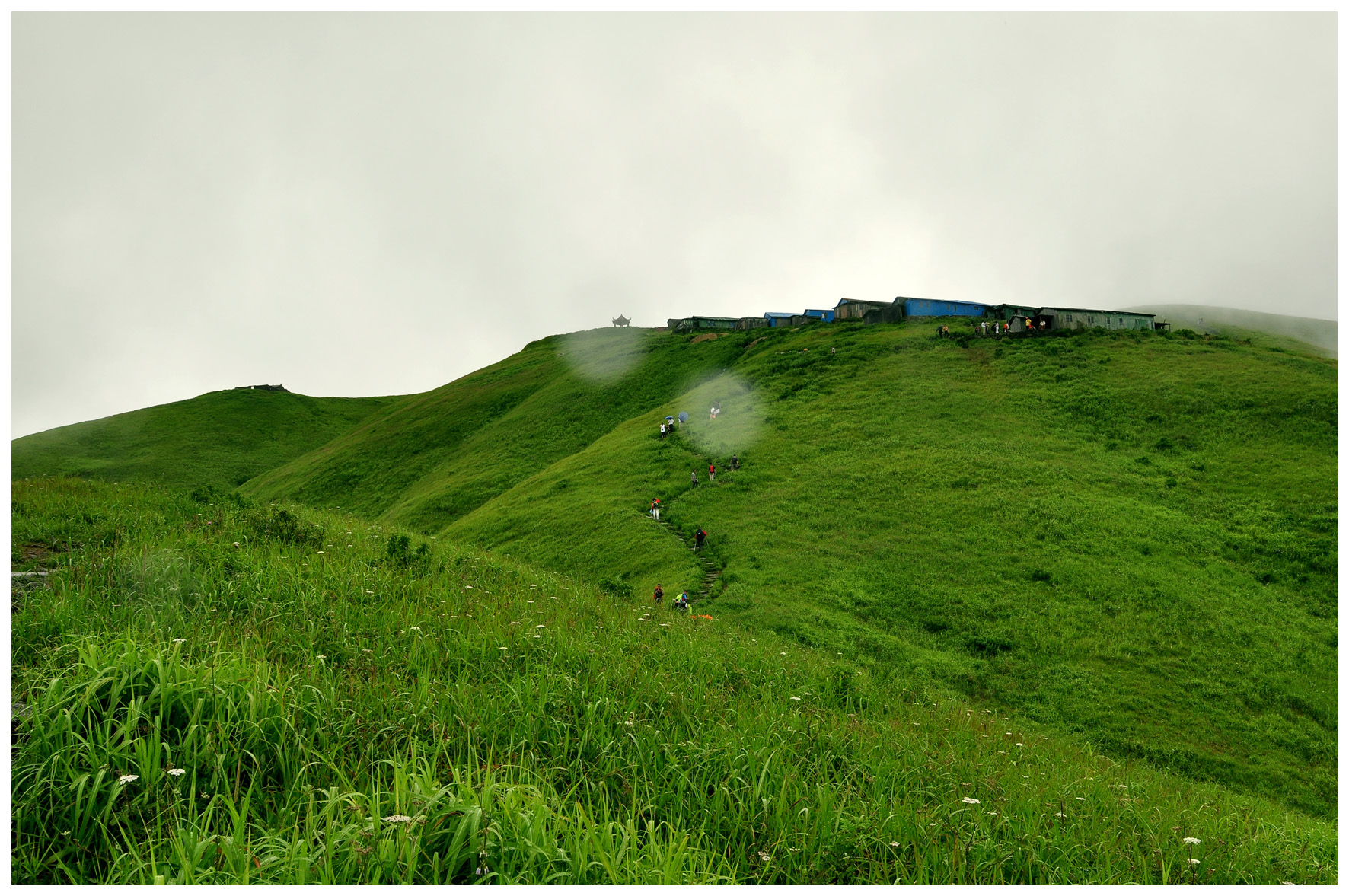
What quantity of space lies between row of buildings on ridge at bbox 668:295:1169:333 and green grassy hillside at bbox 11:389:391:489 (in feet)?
208

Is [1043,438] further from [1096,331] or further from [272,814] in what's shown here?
[272,814]

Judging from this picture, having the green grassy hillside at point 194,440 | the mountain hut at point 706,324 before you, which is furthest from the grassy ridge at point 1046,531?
the green grassy hillside at point 194,440

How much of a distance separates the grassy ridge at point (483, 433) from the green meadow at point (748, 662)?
10.7 metres

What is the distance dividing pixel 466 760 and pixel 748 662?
5.91 meters

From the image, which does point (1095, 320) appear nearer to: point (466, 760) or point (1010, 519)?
point (1010, 519)

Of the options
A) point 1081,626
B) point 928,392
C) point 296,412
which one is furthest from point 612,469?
point 296,412

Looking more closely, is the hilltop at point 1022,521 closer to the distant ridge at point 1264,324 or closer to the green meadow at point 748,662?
the green meadow at point 748,662

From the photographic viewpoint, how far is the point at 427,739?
5719mm

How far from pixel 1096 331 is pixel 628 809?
70.8 meters

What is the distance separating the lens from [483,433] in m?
73.8

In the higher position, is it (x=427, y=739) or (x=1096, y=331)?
(x=1096, y=331)

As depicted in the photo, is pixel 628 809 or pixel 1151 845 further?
pixel 1151 845

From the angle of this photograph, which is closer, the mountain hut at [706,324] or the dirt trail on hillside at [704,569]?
the dirt trail on hillside at [704,569]

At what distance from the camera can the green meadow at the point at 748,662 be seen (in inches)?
175
